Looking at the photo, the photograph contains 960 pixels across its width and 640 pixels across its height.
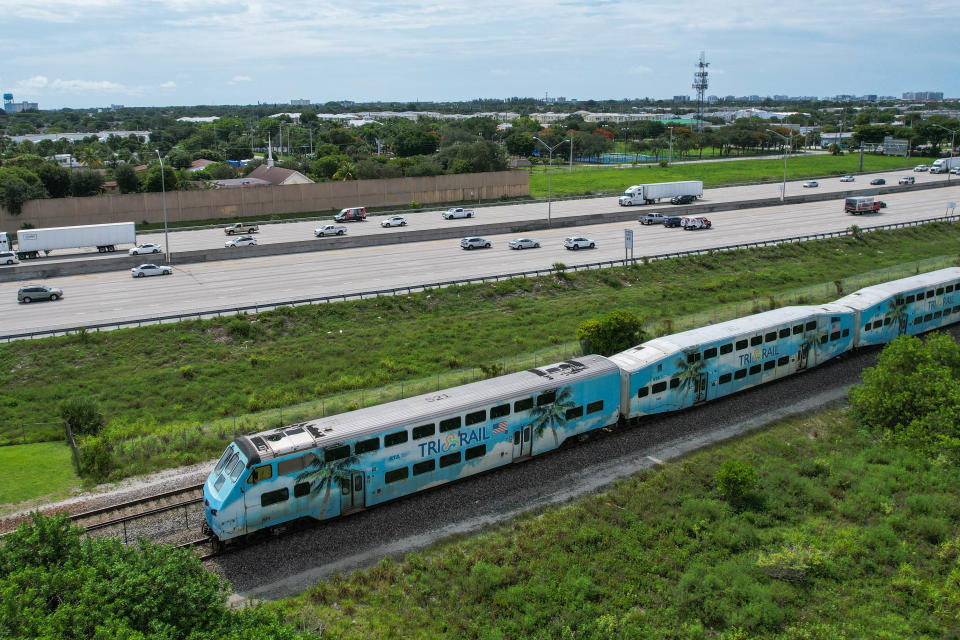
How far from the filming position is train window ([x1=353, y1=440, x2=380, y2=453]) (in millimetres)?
22234

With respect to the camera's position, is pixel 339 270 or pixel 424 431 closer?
pixel 424 431

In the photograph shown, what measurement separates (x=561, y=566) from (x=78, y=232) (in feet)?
212

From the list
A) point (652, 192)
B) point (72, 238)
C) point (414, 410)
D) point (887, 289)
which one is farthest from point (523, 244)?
point (414, 410)

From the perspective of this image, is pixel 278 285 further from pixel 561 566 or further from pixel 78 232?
pixel 561 566

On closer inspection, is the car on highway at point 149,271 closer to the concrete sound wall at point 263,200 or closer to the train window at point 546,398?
the concrete sound wall at point 263,200

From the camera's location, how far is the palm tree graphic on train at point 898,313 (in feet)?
125

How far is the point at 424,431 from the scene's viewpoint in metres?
23.4

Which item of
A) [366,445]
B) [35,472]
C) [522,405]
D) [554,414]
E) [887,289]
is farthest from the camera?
[887,289]

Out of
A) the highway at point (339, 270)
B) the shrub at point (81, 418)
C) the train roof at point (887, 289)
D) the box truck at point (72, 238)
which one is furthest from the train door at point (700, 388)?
the box truck at point (72, 238)

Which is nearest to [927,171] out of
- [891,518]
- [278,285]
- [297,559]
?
[278,285]

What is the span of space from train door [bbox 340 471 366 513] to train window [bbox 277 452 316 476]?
141cm

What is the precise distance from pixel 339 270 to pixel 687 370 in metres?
35.1

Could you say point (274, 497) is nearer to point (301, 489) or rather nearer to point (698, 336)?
point (301, 489)

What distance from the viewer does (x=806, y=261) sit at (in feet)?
209
